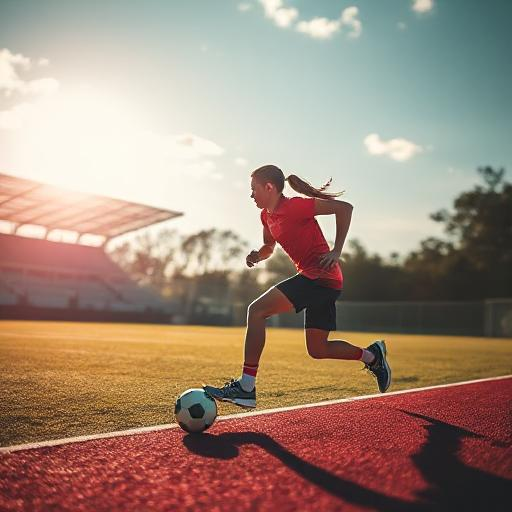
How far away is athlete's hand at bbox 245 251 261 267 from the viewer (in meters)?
5.06

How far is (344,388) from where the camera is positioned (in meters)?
5.59

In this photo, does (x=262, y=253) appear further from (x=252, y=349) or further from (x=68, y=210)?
(x=68, y=210)

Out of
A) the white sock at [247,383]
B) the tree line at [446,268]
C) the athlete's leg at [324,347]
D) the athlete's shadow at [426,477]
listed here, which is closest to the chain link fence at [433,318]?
the tree line at [446,268]

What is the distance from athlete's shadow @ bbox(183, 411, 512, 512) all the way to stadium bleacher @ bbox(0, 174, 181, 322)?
89.9 feet

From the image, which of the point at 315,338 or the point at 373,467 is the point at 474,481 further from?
the point at 315,338

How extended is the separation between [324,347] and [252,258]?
116cm

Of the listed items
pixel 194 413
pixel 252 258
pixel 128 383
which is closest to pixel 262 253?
pixel 252 258

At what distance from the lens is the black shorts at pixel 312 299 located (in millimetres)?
4184

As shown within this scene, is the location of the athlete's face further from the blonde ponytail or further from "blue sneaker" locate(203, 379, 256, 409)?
"blue sneaker" locate(203, 379, 256, 409)

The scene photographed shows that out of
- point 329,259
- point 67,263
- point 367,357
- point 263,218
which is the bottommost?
point 367,357

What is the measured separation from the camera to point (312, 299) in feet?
13.9

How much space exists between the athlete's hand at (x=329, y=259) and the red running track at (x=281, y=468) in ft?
3.59

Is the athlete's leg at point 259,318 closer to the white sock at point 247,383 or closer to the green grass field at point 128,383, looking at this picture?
the white sock at point 247,383

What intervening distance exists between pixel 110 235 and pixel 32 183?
47.8 feet
